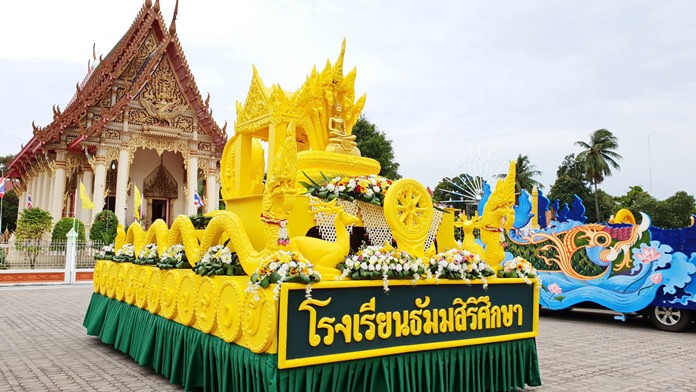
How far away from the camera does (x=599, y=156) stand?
37.4 m

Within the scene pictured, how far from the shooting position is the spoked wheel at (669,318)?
28.2 ft

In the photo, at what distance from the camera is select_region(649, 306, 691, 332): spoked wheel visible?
860 cm

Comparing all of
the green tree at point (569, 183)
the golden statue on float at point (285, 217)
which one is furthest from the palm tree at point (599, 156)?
the golden statue on float at point (285, 217)

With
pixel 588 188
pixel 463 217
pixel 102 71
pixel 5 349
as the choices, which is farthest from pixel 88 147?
pixel 588 188

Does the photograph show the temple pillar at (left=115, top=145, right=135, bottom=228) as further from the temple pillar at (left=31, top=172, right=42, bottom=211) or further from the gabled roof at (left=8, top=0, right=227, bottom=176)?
the temple pillar at (left=31, top=172, right=42, bottom=211)

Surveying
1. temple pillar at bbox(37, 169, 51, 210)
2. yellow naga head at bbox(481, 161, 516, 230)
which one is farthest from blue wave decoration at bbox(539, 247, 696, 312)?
temple pillar at bbox(37, 169, 51, 210)

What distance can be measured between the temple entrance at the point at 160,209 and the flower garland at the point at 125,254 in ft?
61.8

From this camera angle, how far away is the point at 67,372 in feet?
17.3

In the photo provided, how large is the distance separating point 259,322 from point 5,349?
475cm

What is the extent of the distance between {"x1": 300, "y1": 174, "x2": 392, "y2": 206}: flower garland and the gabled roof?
20063 millimetres

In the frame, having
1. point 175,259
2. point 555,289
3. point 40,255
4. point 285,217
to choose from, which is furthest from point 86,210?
point 285,217

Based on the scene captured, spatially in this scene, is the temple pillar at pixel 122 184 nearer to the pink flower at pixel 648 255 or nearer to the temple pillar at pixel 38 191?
the temple pillar at pixel 38 191

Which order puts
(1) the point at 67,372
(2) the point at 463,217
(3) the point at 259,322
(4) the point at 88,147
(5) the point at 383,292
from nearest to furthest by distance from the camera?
(3) the point at 259,322 → (5) the point at 383,292 → (1) the point at 67,372 → (2) the point at 463,217 → (4) the point at 88,147

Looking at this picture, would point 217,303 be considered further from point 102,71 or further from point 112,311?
point 102,71
